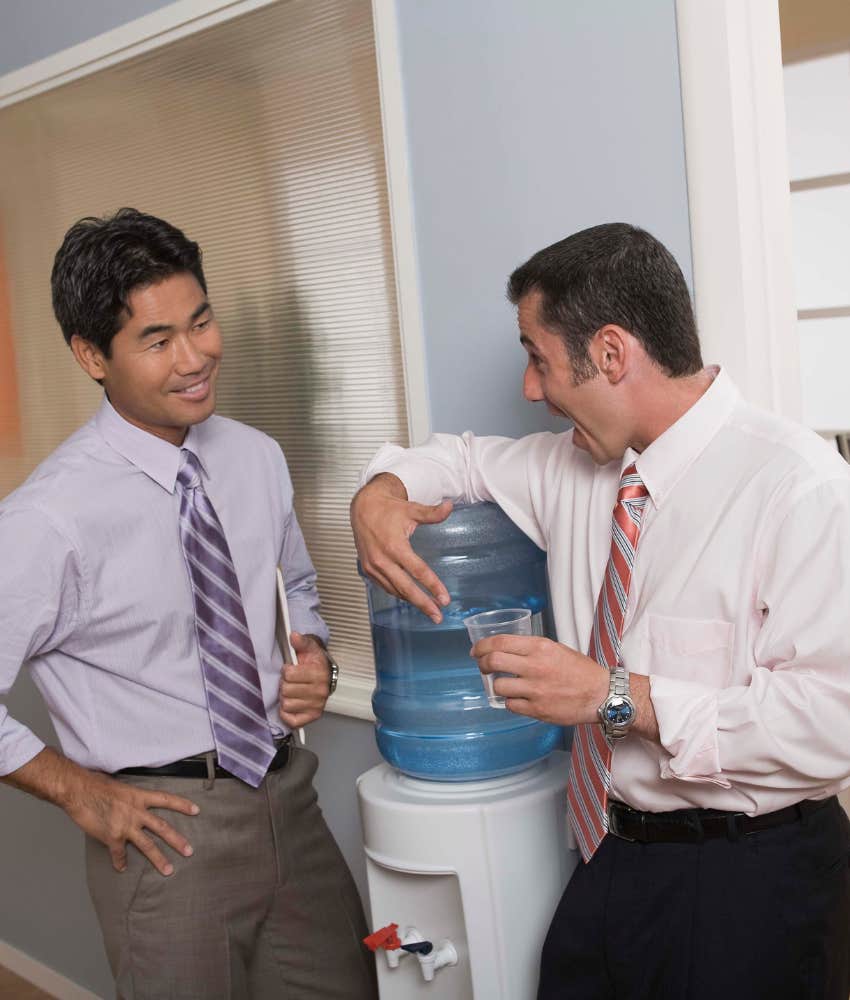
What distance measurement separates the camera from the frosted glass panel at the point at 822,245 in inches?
139

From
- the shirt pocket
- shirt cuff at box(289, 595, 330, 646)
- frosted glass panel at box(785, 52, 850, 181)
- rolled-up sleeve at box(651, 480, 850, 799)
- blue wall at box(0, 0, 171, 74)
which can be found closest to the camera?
rolled-up sleeve at box(651, 480, 850, 799)

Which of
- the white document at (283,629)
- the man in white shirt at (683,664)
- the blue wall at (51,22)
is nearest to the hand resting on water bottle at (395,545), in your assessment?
the man in white shirt at (683,664)

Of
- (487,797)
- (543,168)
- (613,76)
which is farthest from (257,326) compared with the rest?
(487,797)

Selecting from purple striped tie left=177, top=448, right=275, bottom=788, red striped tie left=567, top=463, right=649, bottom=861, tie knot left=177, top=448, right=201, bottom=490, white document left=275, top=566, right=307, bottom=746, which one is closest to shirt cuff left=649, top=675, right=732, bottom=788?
red striped tie left=567, top=463, right=649, bottom=861

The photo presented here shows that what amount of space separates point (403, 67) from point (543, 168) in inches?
14.8

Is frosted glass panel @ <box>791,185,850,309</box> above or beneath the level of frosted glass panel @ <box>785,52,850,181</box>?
beneath

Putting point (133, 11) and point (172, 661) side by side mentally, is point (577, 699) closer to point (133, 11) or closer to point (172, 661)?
point (172, 661)

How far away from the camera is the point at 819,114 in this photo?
346 cm

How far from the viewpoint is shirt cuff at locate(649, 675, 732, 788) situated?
4.64 feet

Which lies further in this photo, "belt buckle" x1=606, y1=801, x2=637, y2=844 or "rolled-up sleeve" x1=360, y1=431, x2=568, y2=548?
"rolled-up sleeve" x1=360, y1=431, x2=568, y2=548

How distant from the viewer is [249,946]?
1987 millimetres

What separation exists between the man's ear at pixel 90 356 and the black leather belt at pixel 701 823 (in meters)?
1.08

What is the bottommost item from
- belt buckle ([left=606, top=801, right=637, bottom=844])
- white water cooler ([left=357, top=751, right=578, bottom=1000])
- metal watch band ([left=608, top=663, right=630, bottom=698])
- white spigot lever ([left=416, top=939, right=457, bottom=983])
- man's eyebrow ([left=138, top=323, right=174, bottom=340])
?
white spigot lever ([left=416, top=939, right=457, bottom=983])

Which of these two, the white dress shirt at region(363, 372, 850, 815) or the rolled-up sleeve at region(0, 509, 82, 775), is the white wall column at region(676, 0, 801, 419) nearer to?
the white dress shirt at region(363, 372, 850, 815)
